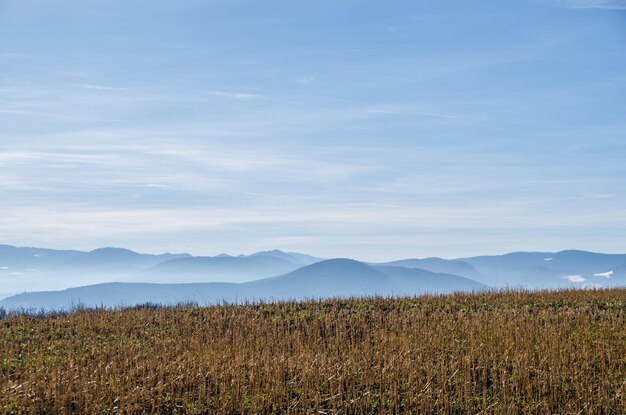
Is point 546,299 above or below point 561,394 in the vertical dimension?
above

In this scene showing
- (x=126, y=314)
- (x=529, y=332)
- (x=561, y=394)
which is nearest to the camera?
(x=561, y=394)

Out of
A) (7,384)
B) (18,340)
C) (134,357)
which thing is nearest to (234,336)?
(134,357)

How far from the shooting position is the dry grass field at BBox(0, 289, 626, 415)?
15.4 metres

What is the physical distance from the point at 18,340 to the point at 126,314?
19.1ft

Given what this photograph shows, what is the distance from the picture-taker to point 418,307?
1178 inches

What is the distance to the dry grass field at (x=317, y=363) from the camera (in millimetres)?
15398

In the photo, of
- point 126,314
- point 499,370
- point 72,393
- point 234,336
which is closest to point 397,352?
point 499,370

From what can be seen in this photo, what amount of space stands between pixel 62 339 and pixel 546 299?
2117cm

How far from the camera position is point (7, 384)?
1588 cm

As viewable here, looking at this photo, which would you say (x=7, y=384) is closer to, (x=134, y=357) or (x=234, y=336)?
(x=134, y=357)

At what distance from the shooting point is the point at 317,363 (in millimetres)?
17859

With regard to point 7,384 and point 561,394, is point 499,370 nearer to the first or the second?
point 561,394

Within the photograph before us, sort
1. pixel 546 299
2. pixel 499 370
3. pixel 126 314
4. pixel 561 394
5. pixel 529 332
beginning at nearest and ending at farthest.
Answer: pixel 561 394 → pixel 499 370 → pixel 529 332 → pixel 126 314 → pixel 546 299

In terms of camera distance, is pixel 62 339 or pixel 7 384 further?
pixel 62 339
